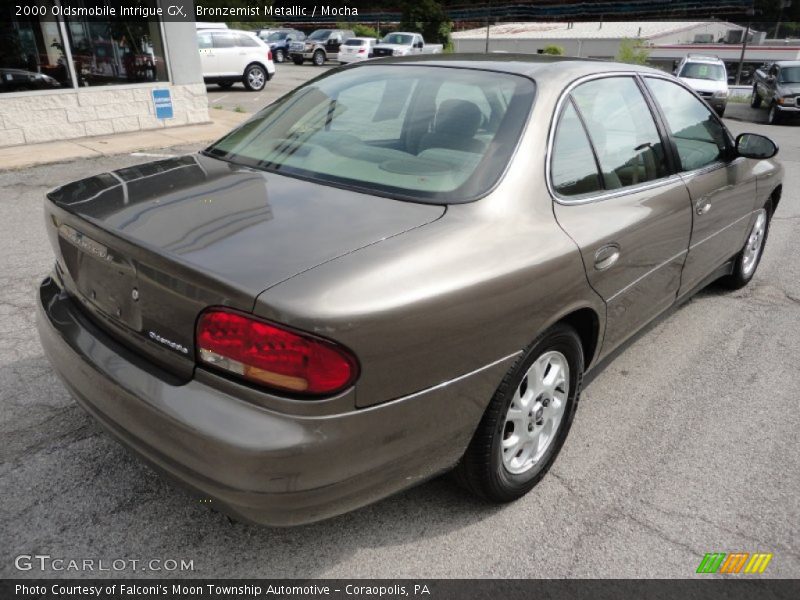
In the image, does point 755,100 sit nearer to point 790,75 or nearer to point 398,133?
point 790,75

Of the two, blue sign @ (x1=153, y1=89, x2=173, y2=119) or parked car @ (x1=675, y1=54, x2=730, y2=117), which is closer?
blue sign @ (x1=153, y1=89, x2=173, y2=119)

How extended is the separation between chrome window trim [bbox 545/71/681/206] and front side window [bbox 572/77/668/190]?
0.02 m

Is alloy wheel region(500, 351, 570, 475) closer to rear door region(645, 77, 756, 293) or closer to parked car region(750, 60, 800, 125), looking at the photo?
rear door region(645, 77, 756, 293)

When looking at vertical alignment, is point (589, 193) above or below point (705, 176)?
above

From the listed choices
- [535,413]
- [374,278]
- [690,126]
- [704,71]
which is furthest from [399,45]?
[374,278]

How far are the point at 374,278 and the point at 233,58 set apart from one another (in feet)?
58.8

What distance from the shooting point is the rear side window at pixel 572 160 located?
2.41m

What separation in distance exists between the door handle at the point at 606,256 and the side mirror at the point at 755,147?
1.71 m

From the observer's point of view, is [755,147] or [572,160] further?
[755,147]

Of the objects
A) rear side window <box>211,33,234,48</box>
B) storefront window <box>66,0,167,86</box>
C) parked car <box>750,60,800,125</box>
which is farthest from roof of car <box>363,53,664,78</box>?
parked car <box>750,60,800,125</box>

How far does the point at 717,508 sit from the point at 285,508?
1.76m

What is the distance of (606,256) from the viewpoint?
2.50m

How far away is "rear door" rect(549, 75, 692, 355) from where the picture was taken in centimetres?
245

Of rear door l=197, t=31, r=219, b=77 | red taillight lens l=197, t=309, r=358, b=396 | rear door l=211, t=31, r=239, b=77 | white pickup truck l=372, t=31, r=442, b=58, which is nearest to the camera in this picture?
red taillight lens l=197, t=309, r=358, b=396
